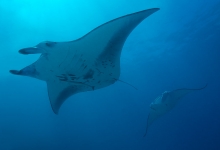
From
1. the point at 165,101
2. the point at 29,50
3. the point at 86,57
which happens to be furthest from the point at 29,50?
the point at 165,101

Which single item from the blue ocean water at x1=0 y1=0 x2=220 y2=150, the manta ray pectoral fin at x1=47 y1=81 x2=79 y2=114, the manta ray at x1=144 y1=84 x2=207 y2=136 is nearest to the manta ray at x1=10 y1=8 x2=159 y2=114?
the manta ray pectoral fin at x1=47 y1=81 x2=79 y2=114

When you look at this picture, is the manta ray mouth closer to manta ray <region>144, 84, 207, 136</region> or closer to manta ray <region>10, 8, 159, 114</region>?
manta ray <region>10, 8, 159, 114</region>

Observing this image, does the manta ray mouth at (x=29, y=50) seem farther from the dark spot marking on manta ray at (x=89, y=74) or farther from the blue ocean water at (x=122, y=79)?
the blue ocean water at (x=122, y=79)

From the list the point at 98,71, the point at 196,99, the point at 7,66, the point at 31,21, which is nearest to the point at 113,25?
the point at 98,71

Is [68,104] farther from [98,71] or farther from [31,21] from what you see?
A: [98,71]

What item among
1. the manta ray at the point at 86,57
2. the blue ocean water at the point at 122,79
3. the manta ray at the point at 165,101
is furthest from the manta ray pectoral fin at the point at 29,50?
the blue ocean water at the point at 122,79

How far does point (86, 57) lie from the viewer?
407 cm

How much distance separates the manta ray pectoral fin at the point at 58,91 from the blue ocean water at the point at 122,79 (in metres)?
9.12

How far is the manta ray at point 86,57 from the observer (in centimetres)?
364

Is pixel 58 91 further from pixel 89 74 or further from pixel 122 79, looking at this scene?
pixel 122 79

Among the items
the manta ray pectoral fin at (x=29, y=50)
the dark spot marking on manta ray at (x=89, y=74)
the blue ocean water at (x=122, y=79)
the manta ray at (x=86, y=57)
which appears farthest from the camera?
the blue ocean water at (x=122, y=79)

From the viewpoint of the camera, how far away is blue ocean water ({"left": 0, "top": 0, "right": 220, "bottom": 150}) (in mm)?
13820

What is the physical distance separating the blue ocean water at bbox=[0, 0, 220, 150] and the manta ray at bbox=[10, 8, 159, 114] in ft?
31.1

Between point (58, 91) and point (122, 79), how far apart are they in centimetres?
2725
